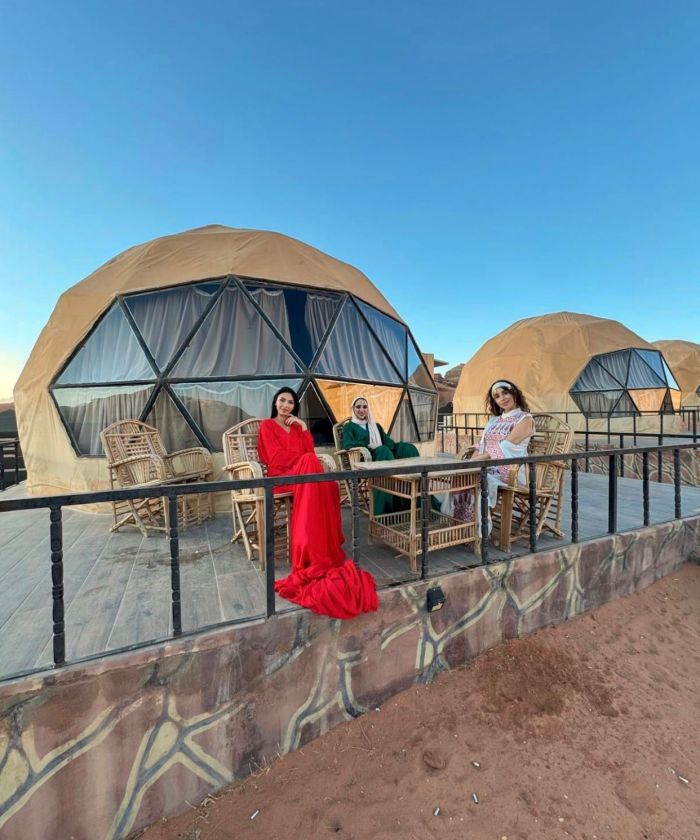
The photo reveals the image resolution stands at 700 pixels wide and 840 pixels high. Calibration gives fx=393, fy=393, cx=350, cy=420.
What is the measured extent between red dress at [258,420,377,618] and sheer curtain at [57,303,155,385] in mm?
3974

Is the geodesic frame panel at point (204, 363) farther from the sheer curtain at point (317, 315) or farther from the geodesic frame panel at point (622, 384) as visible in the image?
the geodesic frame panel at point (622, 384)

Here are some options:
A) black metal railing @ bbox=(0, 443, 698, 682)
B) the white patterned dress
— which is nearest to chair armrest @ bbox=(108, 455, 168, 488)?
black metal railing @ bbox=(0, 443, 698, 682)

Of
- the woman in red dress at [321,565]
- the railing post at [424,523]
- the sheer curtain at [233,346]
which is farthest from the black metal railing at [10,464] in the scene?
the railing post at [424,523]

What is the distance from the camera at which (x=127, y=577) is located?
308 centimetres

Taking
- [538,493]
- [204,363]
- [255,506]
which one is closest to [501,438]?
[538,493]

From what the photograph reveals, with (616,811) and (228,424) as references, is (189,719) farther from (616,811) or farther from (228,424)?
(228,424)

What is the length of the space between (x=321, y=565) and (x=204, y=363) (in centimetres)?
397

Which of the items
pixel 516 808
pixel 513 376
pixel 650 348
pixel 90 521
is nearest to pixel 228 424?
pixel 90 521

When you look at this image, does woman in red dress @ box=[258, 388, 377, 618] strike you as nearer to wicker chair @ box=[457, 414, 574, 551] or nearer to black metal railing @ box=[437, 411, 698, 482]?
wicker chair @ box=[457, 414, 574, 551]

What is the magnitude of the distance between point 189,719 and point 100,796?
49cm

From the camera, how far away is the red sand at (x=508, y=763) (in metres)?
2.07

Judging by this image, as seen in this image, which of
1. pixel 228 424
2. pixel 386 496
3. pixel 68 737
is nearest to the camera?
pixel 68 737

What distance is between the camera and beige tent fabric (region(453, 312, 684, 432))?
15.9 m

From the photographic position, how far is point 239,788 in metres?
2.23
